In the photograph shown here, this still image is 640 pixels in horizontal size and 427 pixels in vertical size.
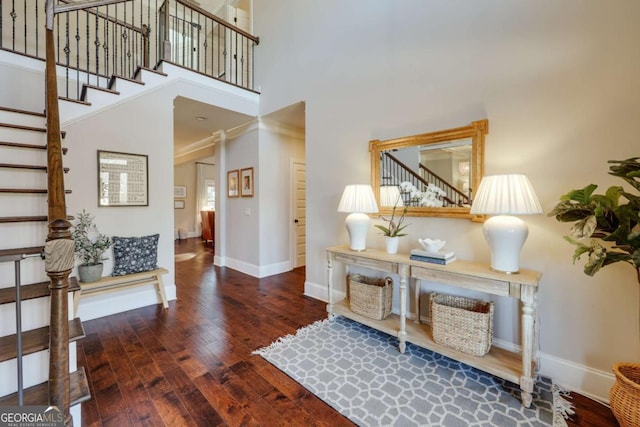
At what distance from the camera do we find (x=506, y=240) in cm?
178

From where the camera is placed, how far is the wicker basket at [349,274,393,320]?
245cm

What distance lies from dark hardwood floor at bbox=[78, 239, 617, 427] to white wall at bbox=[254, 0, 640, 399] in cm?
55

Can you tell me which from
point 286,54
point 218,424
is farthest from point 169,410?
point 286,54

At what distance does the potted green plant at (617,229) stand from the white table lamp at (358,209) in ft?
4.58

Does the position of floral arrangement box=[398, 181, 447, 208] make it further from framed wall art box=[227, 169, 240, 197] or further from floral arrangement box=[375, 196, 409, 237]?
framed wall art box=[227, 169, 240, 197]

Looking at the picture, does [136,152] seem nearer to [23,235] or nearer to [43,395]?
[23,235]

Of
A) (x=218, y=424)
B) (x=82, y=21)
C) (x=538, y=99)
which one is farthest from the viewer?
(x=82, y=21)

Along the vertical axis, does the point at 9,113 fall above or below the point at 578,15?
below

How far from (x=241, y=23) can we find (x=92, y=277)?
4.69 meters

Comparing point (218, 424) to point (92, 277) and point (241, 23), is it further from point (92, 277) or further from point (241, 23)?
point (241, 23)

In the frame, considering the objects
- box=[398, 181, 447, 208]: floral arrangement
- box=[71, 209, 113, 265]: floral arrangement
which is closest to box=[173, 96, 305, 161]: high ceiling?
box=[71, 209, 113, 265]: floral arrangement

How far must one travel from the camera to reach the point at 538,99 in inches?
75.8

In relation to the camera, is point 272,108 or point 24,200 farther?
point 272,108

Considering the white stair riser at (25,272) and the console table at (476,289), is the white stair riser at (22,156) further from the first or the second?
the console table at (476,289)
